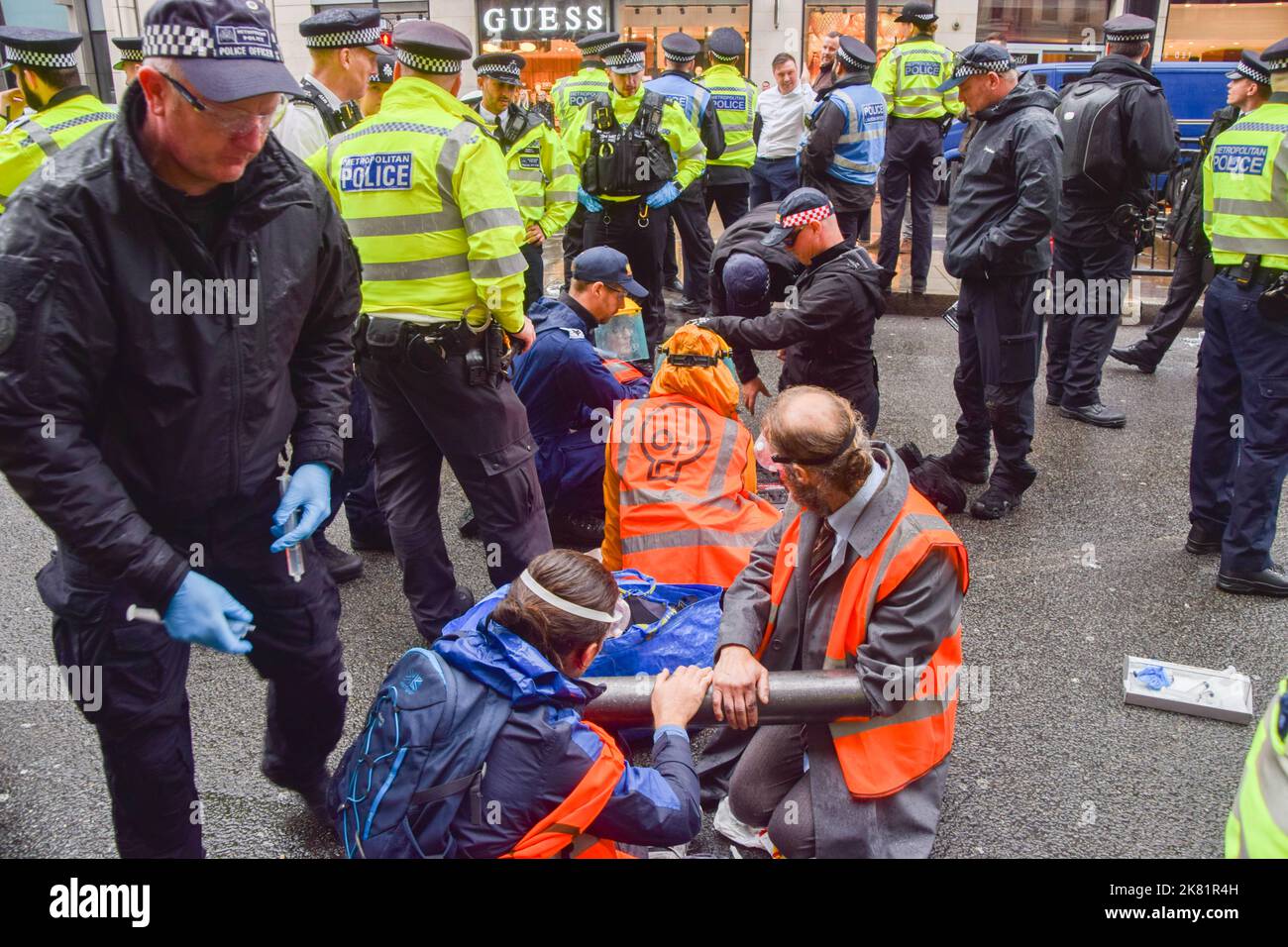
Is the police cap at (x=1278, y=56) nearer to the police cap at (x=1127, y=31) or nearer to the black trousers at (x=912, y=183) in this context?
the police cap at (x=1127, y=31)

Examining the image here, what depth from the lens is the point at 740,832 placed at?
3.05 m

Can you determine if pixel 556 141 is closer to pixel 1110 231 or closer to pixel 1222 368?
pixel 1110 231

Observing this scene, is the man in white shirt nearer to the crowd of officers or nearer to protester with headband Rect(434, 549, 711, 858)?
the crowd of officers

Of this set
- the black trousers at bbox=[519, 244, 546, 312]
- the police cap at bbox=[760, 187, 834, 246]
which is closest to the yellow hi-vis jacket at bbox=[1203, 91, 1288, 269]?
the police cap at bbox=[760, 187, 834, 246]

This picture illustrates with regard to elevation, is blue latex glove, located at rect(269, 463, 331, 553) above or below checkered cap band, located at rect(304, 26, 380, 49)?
below

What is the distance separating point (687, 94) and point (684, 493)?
16.6 feet

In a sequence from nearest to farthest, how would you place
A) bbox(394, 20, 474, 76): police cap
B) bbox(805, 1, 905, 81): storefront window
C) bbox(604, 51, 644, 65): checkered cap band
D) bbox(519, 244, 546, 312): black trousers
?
bbox(394, 20, 474, 76): police cap, bbox(604, 51, 644, 65): checkered cap band, bbox(519, 244, 546, 312): black trousers, bbox(805, 1, 905, 81): storefront window

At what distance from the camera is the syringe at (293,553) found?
252 centimetres

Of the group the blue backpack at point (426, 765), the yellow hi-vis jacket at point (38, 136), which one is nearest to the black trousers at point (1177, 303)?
the blue backpack at point (426, 765)

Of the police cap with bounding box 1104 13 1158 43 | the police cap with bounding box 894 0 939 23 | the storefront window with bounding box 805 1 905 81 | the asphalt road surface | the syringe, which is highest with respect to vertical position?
the storefront window with bounding box 805 1 905 81

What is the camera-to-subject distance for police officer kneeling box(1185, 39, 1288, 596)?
4191mm

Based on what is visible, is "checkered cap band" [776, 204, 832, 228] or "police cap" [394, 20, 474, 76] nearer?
"police cap" [394, 20, 474, 76]

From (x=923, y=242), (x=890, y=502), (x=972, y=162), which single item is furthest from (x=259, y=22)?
(x=923, y=242)

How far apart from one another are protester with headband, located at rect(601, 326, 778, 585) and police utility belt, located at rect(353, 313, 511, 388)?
Answer: 2.01 ft
